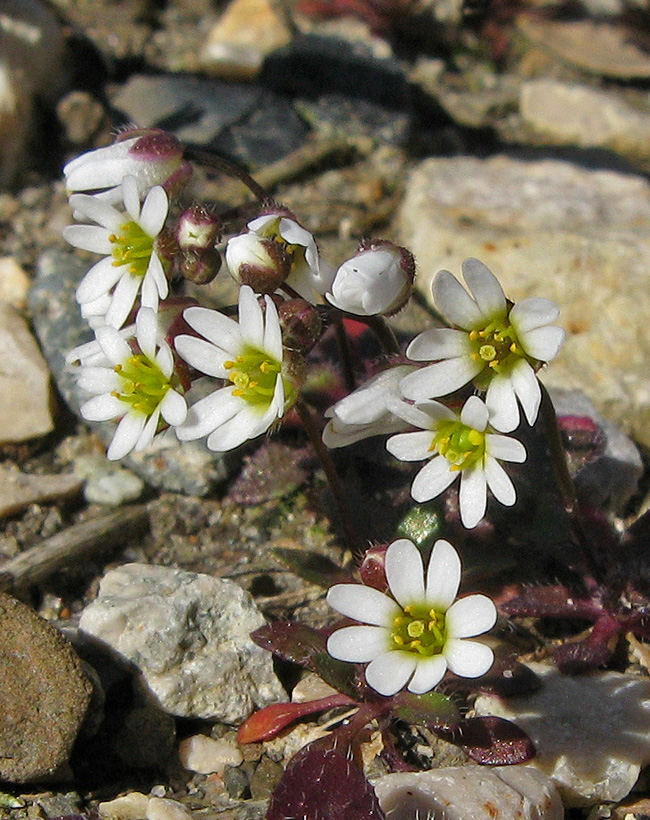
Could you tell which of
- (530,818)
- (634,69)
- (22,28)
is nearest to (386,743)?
(530,818)

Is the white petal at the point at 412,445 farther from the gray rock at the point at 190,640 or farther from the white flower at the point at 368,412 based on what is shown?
the gray rock at the point at 190,640

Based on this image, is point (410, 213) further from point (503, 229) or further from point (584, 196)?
point (584, 196)

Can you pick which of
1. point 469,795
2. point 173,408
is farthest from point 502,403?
point 469,795

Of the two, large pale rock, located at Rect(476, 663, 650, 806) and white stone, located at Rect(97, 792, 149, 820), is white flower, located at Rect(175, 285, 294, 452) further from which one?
large pale rock, located at Rect(476, 663, 650, 806)

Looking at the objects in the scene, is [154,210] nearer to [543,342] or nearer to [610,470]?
[543,342]

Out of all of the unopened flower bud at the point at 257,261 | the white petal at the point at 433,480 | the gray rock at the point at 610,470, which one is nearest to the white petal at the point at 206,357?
the unopened flower bud at the point at 257,261

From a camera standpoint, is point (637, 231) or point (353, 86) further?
point (353, 86)
